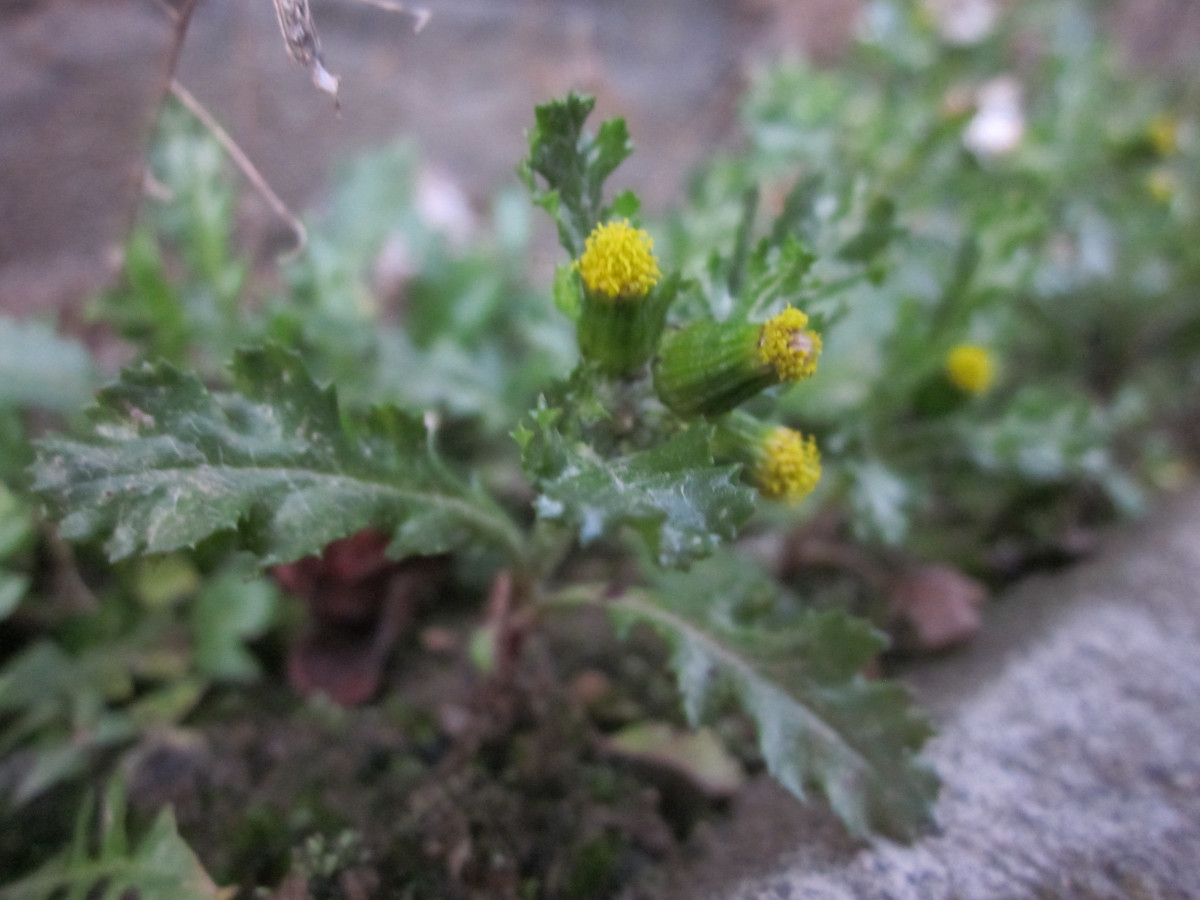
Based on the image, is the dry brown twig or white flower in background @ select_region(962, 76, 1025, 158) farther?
white flower in background @ select_region(962, 76, 1025, 158)

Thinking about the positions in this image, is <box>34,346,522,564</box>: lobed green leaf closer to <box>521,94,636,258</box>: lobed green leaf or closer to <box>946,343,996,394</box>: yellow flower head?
<box>521,94,636,258</box>: lobed green leaf

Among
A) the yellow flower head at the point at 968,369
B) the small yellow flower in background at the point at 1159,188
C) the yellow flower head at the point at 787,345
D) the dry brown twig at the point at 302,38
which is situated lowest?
the yellow flower head at the point at 787,345

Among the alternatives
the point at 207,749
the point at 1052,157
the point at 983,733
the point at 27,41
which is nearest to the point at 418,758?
the point at 207,749

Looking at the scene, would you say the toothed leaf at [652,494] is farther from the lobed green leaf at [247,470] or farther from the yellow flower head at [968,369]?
the yellow flower head at [968,369]

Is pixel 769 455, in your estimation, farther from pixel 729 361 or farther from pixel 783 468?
pixel 729 361

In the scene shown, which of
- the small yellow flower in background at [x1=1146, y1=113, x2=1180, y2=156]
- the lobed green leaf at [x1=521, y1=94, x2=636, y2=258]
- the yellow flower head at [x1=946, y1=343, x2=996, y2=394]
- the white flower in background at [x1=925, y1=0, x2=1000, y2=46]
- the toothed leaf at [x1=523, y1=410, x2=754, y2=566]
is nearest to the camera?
the toothed leaf at [x1=523, y1=410, x2=754, y2=566]

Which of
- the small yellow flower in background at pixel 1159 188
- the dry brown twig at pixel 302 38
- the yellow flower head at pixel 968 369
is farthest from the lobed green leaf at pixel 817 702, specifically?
the small yellow flower in background at pixel 1159 188

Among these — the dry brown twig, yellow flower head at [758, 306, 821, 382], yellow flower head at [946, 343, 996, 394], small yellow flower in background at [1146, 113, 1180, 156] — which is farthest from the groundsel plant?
small yellow flower in background at [1146, 113, 1180, 156]
